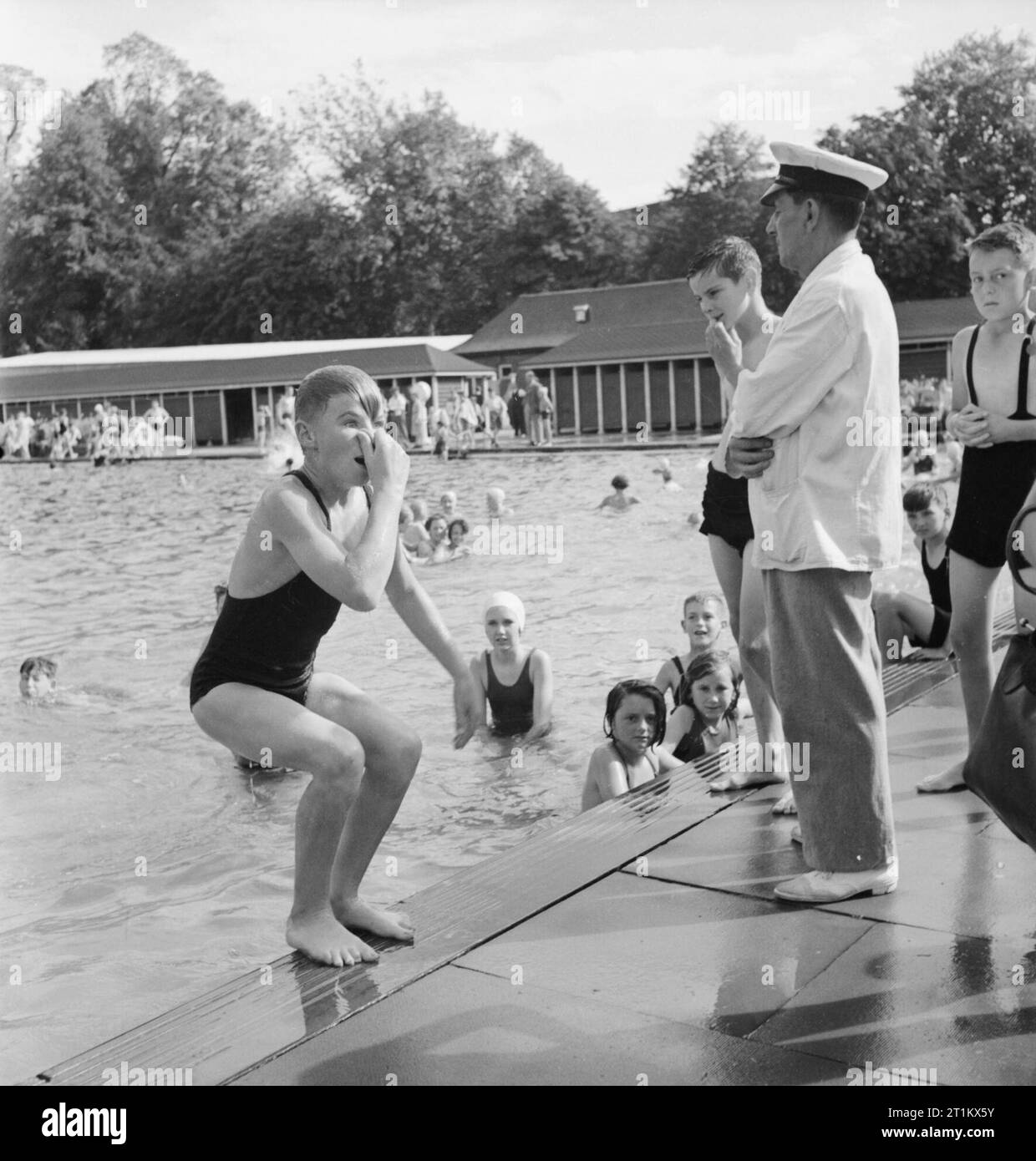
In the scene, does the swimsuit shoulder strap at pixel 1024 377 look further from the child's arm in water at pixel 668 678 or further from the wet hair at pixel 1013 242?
the child's arm in water at pixel 668 678

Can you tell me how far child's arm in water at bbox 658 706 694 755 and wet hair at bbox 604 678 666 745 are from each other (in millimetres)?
853

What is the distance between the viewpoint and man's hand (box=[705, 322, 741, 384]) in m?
4.17

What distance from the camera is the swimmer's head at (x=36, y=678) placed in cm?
1107

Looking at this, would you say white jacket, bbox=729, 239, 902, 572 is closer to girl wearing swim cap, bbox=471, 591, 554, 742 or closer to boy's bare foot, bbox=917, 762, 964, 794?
boy's bare foot, bbox=917, 762, 964, 794

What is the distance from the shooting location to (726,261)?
423 centimetres

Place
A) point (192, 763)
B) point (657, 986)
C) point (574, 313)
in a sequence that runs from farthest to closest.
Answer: point (574, 313), point (192, 763), point (657, 986)

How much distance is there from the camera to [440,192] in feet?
188

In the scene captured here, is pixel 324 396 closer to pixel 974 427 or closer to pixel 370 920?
pixel 370 920

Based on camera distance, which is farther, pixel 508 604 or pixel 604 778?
pixel 508 604

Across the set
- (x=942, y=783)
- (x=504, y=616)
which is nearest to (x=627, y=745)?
(x=942, y=783)

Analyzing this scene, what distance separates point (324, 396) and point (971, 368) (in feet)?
7.26

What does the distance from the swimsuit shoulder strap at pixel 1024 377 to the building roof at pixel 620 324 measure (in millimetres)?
36474

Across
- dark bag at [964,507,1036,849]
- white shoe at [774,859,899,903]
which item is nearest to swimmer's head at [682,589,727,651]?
white shoe at [774,859,899,903]

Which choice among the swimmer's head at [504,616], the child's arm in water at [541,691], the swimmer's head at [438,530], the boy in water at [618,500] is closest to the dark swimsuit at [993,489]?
the swimmer's head at [504,616]
